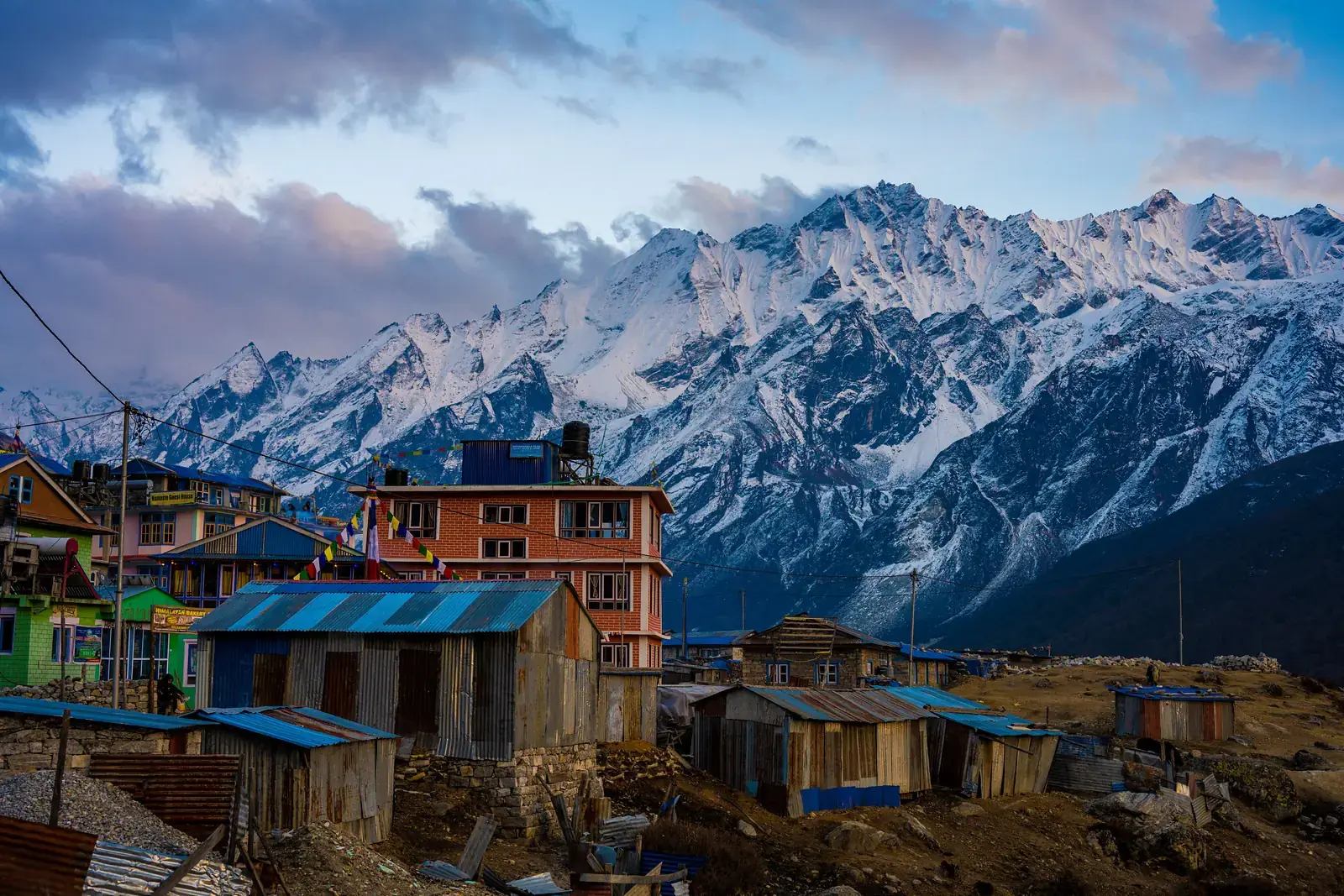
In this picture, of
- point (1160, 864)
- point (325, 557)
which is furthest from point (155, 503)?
point (1160, 864)

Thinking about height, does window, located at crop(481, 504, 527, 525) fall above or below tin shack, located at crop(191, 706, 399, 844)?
above

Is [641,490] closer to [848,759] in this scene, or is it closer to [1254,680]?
[848,759]

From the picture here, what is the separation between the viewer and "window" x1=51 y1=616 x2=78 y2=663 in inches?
1784

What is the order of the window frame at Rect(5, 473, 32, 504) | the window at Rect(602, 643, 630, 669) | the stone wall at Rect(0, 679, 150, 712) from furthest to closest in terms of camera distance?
1. the window at Rect(602, 643, 630, 669)
2. the window frame at Rect(5, 473, 32, 504)
3. the stone wall at Rect(0, 679, 150, 712)

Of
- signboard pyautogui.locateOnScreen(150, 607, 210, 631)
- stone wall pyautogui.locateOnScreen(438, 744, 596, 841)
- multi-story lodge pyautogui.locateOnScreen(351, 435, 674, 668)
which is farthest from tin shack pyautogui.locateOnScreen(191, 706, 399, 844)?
multi-story lodge pyautogui.locateOnScreen(351, 435, 674, 668)

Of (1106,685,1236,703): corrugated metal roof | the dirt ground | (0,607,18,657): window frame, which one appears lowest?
the dirt ground

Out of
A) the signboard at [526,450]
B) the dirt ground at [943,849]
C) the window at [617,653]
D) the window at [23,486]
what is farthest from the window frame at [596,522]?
the dirt ground at [943,849]

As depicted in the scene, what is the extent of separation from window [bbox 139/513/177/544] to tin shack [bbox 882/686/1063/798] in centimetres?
5508

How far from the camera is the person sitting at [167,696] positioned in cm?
3566

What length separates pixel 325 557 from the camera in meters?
44.5

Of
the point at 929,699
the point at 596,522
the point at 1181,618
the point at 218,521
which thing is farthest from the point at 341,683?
the point at 1181,618

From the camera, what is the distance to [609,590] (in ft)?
219

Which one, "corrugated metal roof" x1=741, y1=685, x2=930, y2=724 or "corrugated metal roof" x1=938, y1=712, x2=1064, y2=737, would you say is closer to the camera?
"corrugated metal roof" x1=741, y1=685, x2=930, y2=724

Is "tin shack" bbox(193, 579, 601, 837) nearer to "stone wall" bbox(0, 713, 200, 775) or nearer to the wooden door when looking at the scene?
the wooden door
